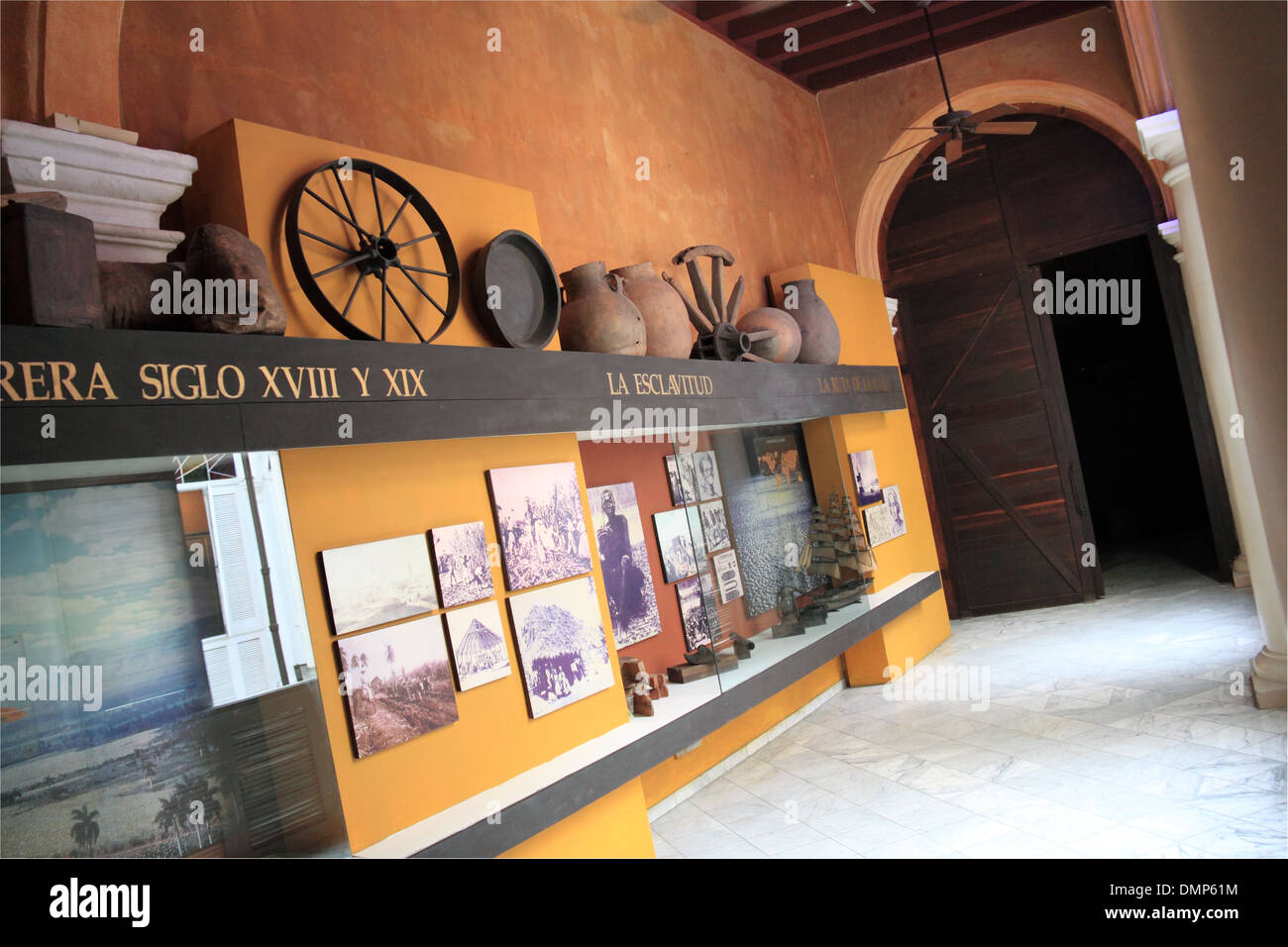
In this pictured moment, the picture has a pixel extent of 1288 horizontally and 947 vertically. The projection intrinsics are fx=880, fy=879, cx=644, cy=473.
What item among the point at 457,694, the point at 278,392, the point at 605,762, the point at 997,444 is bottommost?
the point at 605,762

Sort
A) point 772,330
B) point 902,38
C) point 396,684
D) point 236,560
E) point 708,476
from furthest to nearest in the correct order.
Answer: point 902,38 → point 772,330 → point 708,476 → point 396,684 → point 236,560

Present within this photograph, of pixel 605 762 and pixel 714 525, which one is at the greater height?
pixel 714 525

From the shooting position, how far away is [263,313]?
2834 millimetres

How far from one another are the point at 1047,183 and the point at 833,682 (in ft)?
18.9

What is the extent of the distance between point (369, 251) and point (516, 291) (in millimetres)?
851

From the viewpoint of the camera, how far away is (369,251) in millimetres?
3430

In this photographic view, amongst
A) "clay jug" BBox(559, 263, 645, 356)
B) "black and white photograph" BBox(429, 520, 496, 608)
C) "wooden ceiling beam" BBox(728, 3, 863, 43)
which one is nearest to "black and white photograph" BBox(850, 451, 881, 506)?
"clay jug" BBox(559, 263, 645, 356)

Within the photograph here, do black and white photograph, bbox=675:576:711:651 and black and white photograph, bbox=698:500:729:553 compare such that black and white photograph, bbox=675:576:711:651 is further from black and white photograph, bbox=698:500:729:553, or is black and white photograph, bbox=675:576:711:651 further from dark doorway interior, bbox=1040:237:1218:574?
dark doorway interior, bbox=1040:237:1218:574

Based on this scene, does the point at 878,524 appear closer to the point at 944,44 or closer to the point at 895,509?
the point at 895,509

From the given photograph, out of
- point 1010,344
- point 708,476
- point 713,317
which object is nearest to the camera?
point 708,476

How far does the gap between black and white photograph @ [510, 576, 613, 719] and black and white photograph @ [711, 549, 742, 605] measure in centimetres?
115

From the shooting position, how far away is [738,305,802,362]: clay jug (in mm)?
6379

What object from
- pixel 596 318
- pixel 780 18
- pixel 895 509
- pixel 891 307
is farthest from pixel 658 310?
pixel 891 307

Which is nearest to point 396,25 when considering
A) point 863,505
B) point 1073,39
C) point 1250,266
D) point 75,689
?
point 75,689
